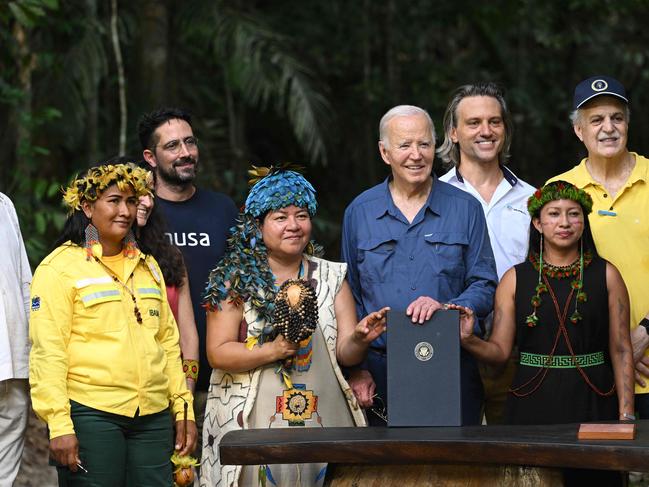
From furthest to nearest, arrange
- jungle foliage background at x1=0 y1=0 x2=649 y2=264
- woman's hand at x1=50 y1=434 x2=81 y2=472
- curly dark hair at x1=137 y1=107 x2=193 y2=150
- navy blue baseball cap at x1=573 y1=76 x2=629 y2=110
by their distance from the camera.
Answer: jungle foliage background at x1=0 y1=0 x2=649 y2=264 < curly dark hair at x1=137 y1=107 x2=193 y2=150 < navy blue baseball cap at x1=573 y1=76 x2=629 y2=110 < woman's hand at x1=50 y1=434 x2=81 y2=472

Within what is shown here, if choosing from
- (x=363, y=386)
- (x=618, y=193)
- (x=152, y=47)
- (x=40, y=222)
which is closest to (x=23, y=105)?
(x=152, y=47)

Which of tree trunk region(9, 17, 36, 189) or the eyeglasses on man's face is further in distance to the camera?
tree trunk region(9, 17, 36, 189)

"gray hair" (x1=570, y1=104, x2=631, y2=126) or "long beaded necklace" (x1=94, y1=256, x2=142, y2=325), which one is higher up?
"gray hair" (x1=570, y1=104, x2=631, y2=126)

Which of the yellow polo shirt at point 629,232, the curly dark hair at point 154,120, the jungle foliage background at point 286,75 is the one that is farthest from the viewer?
the jungle foliage background at point 286,75

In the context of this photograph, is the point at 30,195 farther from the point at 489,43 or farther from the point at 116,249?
the point at 489,43

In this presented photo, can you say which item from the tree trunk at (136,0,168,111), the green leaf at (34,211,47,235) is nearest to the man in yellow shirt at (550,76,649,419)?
the green leaf at (34,211,47,235)

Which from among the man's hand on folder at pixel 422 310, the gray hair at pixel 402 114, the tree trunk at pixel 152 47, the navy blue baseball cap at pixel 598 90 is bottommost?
the man's hand on folder at pixel 422 310

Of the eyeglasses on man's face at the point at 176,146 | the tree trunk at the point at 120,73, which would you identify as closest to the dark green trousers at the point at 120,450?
the eyeglasses on man's face at the point at 176,146

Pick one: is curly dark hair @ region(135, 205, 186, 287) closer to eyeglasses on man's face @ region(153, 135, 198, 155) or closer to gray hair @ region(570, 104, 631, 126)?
eyeglasses on man's face @ region(153, 135, 198, 155)

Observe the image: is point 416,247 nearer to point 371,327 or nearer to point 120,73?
point 371,327

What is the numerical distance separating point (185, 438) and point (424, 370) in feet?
3.60

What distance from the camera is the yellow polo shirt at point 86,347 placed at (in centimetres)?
482

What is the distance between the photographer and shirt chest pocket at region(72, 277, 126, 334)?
16.2 ft

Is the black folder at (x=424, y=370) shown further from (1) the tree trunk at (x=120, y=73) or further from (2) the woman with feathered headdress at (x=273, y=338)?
(1) the tree trunk at (x=120, y=73)
